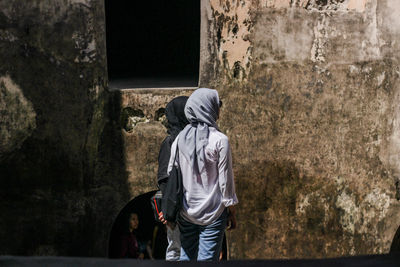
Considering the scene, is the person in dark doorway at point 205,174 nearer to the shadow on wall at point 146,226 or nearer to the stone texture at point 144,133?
the stone texture at point 144,133

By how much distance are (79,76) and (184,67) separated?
325 cm

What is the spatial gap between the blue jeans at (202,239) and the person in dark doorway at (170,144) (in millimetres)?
186

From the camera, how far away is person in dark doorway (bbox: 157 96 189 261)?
3.65 meters

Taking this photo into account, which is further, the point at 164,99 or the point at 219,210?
the point at 164,99

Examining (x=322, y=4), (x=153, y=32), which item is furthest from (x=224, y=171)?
(x=153, y=32)

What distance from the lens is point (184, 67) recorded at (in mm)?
8258

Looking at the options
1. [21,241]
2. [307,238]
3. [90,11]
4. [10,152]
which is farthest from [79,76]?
[307,238]

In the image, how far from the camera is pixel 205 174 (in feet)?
11.0

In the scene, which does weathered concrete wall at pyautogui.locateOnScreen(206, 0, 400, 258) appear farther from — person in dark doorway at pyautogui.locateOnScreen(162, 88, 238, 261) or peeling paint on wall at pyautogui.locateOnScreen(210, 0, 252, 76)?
person in dark doorway at pyautogui.locateOnScreen(162, 88, 238, 261)

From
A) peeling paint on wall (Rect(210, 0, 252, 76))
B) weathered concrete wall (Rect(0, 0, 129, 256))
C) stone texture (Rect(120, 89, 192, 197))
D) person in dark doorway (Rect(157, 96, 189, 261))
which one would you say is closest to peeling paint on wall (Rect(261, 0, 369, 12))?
peeling paint on wall (Rect(210, 0, 252, 76))

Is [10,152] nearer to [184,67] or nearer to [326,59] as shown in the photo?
[326,59]

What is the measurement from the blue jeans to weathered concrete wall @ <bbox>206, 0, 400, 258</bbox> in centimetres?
183

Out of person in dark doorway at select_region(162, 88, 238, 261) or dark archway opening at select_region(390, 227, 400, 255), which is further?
dark archway opening at select_region(390, 227, 400, 255)

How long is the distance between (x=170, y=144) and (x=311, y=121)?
1961mm
